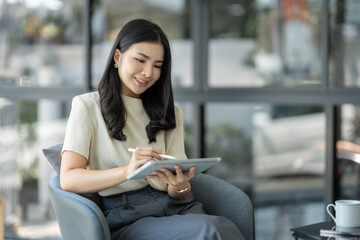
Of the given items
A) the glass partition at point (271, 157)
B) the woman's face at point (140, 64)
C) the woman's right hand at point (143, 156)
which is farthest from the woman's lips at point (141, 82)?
the glass partition at point (271, 157)

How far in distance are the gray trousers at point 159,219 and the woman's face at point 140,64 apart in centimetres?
41

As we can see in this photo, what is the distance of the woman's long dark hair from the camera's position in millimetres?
1944

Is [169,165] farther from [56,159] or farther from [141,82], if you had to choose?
[56,159]

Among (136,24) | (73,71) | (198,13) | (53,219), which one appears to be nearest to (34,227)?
(53,219)

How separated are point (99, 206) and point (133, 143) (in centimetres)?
29

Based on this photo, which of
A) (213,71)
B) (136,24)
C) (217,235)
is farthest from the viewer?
(213,71)

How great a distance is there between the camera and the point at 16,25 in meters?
3.60

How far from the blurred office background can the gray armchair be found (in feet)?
3.14

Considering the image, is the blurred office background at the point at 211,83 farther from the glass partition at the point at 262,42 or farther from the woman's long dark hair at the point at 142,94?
the woman's long dark hair at the point at 142,94

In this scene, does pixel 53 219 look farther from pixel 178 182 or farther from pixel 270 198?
pixel 178 182

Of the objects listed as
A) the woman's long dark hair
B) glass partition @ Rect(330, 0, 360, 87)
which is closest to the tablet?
the woman's long dark hair

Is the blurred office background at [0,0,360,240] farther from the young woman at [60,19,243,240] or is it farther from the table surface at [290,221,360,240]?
the table surface at [290,221,360,240]

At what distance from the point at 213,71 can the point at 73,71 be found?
94 centimetres

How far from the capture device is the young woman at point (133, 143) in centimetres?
179
